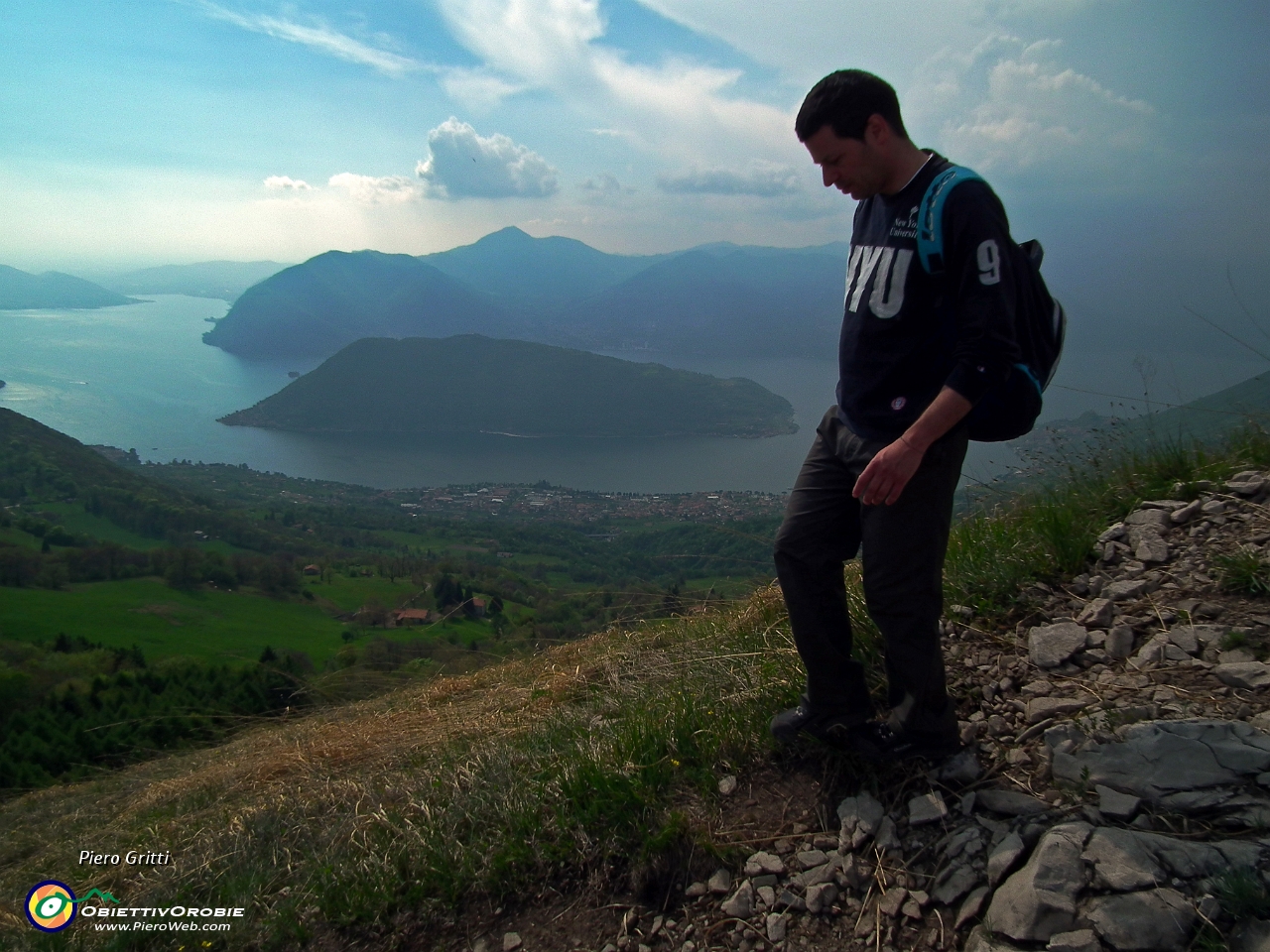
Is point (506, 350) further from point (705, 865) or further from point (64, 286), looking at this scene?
point (705, 865)

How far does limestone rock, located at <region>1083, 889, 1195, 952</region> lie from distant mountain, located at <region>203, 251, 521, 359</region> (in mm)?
131355

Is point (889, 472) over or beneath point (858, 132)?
beneath

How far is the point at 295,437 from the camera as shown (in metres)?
80.7

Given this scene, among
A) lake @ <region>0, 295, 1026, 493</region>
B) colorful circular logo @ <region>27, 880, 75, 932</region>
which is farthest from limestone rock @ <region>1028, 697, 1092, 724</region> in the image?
lake @ <region>0, 295, 1026, 493</region>

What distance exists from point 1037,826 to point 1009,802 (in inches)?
4.6

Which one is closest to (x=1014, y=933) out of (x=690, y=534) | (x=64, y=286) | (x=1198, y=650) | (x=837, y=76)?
(x=1198, y=650)

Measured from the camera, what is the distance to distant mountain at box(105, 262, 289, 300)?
15400 centimetres

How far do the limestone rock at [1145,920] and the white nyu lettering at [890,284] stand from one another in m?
1.51

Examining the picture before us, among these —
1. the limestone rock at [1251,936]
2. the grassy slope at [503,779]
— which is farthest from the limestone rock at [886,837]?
the limestone rock at [1251,936]

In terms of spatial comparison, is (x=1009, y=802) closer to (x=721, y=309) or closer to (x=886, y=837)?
(x=886, y=837)

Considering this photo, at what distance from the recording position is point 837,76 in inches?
78.9

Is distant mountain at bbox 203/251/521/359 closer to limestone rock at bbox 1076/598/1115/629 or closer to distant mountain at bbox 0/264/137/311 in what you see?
distant mountain at bbox 0/264/137/311

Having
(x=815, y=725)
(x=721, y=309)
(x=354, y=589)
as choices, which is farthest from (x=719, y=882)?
(x=721, y=309)

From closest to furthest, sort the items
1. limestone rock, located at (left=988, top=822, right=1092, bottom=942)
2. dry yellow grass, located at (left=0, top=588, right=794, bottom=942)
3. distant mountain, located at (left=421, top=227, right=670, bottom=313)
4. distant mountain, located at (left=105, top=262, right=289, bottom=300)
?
1. limestone rock, located at (left=988, top=822, right=1092, bottom=942)
2. dry yellow grass, located at (left=0, top=588, right=794, bottom=942)
3. distant mountain, located at (left=105, top=262, right=289, bottom=300)
4. distant mountain, located at (left=421, top=227, right=670, bottom=313)
